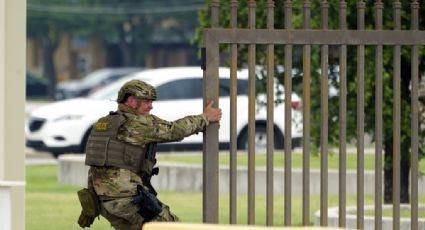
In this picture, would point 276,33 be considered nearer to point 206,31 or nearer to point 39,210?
point 206,31

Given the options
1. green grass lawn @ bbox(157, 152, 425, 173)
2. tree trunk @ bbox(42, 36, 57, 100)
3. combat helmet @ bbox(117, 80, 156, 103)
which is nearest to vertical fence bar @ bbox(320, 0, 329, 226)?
combat helmet @ bbox(117, 80, 156, 103)

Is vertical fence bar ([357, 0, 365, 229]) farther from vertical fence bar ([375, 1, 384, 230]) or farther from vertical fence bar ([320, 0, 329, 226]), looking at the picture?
vertical fence bar ([320, 0, 329, 226])

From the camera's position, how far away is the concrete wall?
1983cm

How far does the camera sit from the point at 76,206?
18156 millimetres

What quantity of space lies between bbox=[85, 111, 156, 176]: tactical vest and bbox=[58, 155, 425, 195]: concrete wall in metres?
8.33

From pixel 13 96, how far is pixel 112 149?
1278 mm

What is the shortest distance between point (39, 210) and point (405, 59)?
507 centimetres

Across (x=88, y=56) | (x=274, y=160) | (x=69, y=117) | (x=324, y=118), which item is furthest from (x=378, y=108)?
(x=88, y=56)

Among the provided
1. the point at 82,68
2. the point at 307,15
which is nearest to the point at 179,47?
the point at 82,68

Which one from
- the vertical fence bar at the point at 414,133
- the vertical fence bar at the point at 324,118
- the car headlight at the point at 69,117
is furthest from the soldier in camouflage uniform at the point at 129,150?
the car headlight at the point at 69,117

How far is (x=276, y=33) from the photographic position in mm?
11039

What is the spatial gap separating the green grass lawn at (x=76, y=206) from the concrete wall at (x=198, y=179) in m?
0.25

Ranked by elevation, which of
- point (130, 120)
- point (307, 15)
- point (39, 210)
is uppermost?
point (307, 15)

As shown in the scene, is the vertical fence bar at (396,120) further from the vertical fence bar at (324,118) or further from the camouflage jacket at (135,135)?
the camouflage jacket at (135,135)
